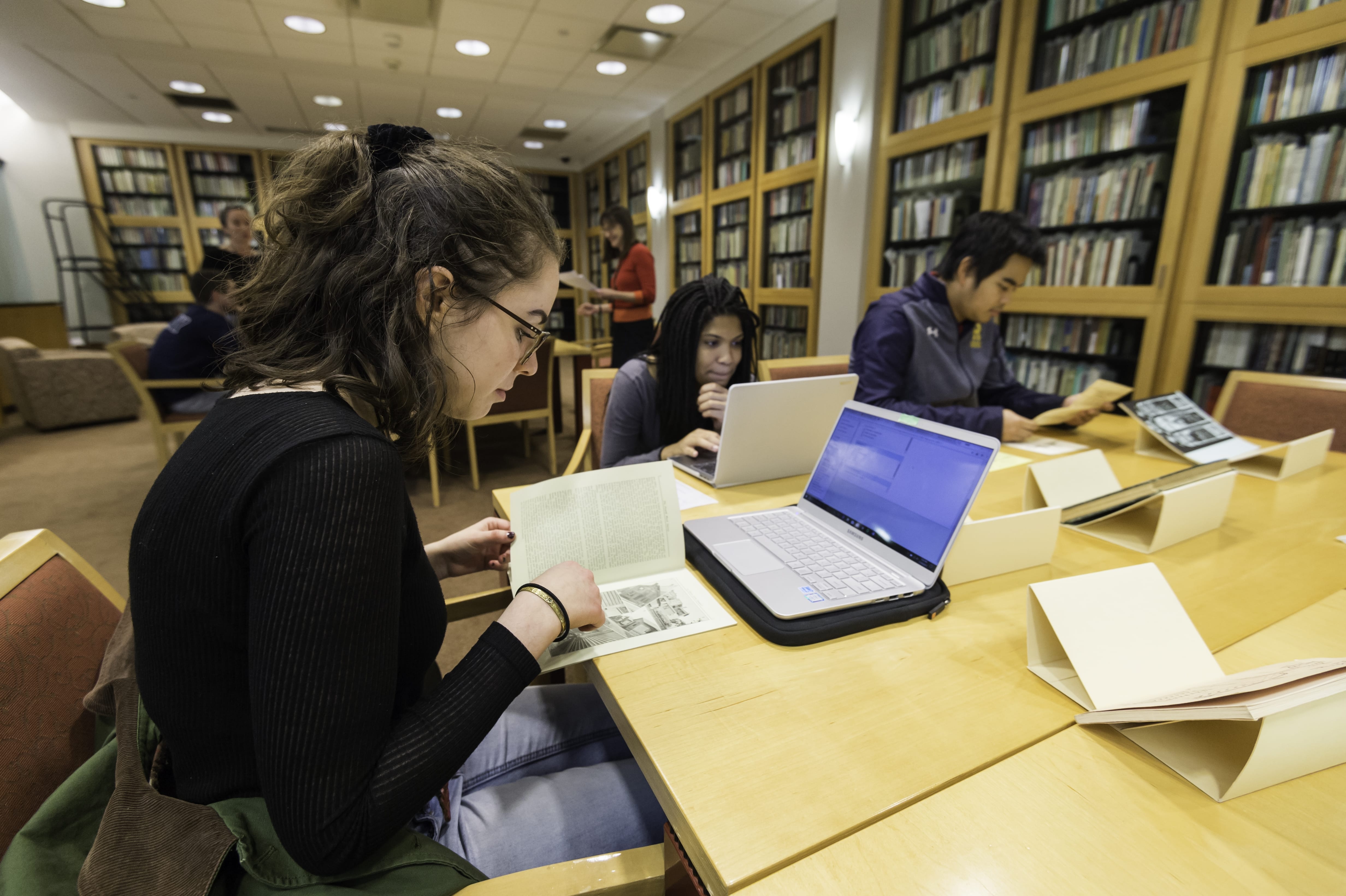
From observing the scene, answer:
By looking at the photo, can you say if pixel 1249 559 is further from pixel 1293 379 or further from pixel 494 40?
pixel 494 40

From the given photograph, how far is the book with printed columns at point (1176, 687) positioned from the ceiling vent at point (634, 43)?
4573 mm

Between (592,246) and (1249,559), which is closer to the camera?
(1249,559)

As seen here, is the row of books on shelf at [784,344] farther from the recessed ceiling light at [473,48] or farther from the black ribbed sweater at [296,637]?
the black ribbed sweater at [296,637]

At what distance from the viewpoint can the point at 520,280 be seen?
717 mm

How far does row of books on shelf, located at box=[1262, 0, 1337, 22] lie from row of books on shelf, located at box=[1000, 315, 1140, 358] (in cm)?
111

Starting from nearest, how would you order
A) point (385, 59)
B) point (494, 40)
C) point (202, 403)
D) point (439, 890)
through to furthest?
point (439, 890), point (202, 403), point (494, 40), point (385, 59)

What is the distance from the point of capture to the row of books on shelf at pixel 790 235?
14.3ft

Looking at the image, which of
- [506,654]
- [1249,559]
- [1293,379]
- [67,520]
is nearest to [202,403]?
[67,520]

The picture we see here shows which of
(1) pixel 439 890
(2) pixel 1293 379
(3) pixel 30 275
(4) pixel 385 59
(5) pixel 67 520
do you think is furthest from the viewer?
(3) pixel 30 275

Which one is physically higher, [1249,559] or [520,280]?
[520,280]

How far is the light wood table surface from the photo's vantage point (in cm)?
44

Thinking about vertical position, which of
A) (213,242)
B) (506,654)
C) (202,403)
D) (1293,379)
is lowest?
(202,403)

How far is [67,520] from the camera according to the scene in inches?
118

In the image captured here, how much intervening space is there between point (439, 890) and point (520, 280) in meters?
0.64
